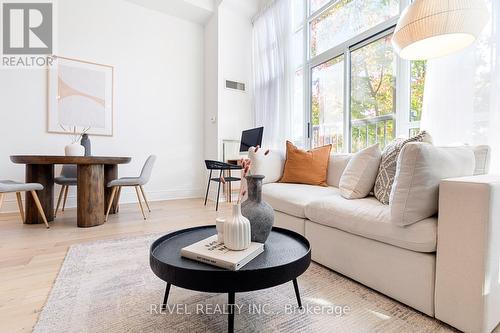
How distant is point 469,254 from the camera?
1.00 metres

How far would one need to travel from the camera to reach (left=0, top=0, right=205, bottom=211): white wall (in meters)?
3.35

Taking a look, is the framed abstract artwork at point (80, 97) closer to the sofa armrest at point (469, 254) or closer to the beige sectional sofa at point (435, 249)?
the beige sectional sofa at point (435, 249)

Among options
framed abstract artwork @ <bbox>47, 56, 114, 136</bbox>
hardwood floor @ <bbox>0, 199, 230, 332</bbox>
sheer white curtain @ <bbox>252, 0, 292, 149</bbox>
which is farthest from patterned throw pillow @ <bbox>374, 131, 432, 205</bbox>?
framed abstract artwork @ <bbox>47, 56, 114, 136</bbox>

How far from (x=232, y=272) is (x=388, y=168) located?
4.13ft

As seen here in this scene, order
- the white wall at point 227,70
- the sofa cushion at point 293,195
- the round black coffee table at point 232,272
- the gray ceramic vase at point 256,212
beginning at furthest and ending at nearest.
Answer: the white wall at point 227,70
the sofa cushion at point 293,195
the gray ceramic vase at point 256,212
the round black coffee table at point 232,272

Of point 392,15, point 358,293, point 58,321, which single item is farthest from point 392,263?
point 392,15

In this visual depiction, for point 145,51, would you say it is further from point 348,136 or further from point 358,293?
point 358,293

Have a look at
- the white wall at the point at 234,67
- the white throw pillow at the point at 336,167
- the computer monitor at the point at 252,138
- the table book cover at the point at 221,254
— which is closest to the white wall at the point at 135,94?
the white wall at the point at 234,67

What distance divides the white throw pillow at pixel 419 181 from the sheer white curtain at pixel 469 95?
31.1 inches

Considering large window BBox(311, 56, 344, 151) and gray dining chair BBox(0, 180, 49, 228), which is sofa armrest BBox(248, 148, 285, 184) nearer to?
large window BBox(311, 56, 344, 151)

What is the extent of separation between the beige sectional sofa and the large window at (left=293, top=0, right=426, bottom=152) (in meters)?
1.17

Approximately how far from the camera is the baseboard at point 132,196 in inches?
130

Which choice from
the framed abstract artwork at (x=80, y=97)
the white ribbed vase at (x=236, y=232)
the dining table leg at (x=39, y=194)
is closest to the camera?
the white ribbed vase at (x=236, y=232)

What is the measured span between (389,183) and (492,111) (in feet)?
2.80
